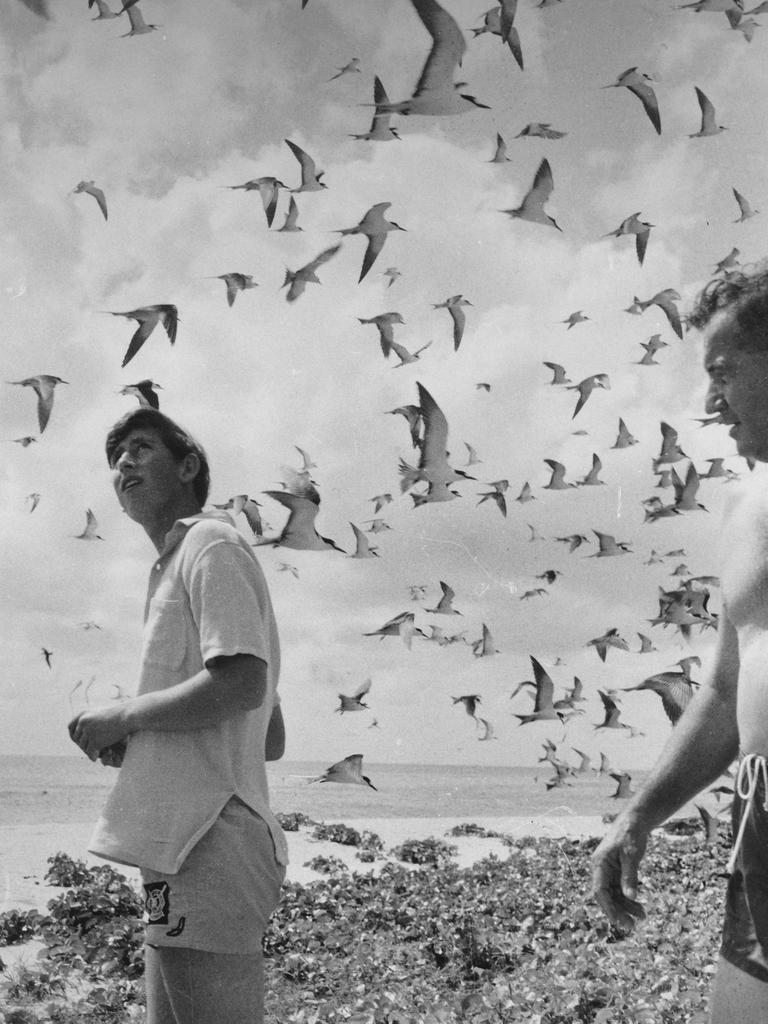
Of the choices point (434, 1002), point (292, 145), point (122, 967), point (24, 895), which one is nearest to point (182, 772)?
point (434, 1002)

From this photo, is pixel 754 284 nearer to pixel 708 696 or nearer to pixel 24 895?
pixel 708 696

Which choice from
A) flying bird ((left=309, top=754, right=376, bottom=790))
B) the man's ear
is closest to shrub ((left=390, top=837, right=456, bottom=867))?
flying bird ((left=309, top=754, right=376, bottom=790))

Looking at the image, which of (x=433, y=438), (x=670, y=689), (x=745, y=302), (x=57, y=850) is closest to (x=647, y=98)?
(x=433, y=438)

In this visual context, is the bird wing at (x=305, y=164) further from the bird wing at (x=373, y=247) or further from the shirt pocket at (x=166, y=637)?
the shirt pocket at (x=166, y=637)

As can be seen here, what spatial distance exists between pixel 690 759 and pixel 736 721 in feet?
0.50

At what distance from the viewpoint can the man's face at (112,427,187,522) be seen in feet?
9.06

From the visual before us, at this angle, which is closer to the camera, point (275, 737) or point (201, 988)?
point (201, 988)

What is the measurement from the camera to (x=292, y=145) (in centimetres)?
1011

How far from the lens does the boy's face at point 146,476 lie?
9.06 ft

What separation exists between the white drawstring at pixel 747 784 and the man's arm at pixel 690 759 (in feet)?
0.66

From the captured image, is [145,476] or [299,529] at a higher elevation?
[299,529]

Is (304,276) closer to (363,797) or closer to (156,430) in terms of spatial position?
(156,430)

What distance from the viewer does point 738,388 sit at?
94.4 inches

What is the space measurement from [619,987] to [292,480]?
13.6 feet
